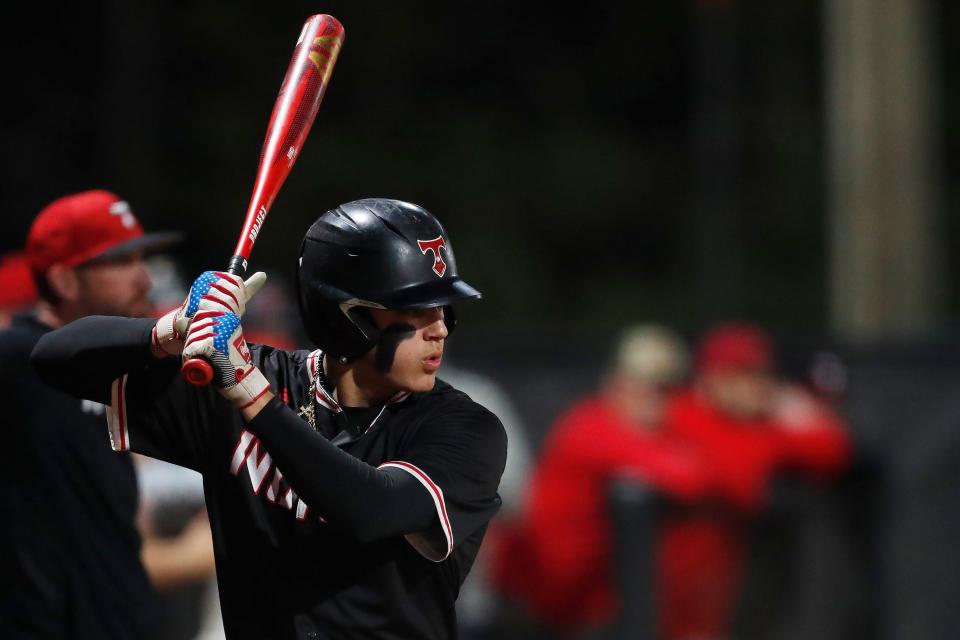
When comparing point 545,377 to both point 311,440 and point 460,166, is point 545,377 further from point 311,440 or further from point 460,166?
point 460,166

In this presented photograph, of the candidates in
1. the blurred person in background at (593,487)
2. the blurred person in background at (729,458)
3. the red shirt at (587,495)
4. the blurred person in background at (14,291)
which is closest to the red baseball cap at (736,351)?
the blurred person in background at (729,458)

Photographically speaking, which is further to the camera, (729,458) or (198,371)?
(729,458)

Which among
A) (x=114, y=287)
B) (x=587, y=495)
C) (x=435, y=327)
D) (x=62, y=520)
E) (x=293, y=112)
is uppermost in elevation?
(x=293, y=112)

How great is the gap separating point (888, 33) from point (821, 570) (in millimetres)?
3755

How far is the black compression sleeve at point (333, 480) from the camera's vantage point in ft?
8.27

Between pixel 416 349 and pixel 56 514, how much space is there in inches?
53.6

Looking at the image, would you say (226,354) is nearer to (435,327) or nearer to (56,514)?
(435,327)

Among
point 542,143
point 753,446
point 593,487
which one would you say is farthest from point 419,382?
point 542,143

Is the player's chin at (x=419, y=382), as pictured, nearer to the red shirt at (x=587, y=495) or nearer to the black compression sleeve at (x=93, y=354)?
the black compression sleeve at (x=93, y=354)

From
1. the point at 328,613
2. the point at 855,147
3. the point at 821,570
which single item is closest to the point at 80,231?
the point at 328,613

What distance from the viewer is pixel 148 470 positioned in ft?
18.3

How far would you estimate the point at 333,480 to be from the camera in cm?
254

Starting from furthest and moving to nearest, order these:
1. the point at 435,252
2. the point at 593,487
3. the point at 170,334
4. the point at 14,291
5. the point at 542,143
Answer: the point at 542,143 → the point at 593,487 → the point at 14,291 → the point at 435,252 → the point at 170,334

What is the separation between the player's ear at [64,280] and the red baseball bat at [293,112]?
1.11 m
